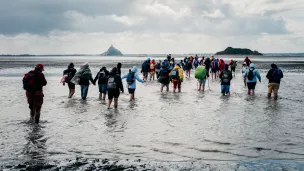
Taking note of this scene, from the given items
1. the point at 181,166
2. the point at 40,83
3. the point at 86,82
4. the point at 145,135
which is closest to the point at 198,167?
the point at 181,166

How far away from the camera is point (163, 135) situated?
10086 millimetres

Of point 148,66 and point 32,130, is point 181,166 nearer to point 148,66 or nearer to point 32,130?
point 32,130

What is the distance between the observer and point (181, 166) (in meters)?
7.43

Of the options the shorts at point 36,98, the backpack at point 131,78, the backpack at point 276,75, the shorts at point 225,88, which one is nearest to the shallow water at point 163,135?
the shorts at point 36,98

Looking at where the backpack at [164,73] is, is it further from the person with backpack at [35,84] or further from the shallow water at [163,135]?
the person with backpack at [35,84]

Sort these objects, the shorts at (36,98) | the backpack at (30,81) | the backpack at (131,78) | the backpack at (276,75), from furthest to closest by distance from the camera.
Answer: the backpack at (276,75) → the backpack at (131,78) → the shorts at (36,98) → the backpack at (30,81)

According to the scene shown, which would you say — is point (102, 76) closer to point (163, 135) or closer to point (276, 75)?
point (163, 135)

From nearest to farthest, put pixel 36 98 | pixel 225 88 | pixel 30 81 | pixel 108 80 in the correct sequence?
1. pixel 30 81
2. pixel 36 98
3. pixel 108 80
4. pixel 225 88

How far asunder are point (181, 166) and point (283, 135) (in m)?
3.95

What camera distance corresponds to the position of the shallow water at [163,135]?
784 centimetres

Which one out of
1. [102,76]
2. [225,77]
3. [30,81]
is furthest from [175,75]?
[30,81]

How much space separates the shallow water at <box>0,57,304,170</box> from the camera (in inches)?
309

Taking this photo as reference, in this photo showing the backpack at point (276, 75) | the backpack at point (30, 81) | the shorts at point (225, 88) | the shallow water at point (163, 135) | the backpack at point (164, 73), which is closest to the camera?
the shallow water at point (163, 135)

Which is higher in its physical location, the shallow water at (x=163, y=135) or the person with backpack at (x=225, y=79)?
the person with backpack at (x=225, y=79)
